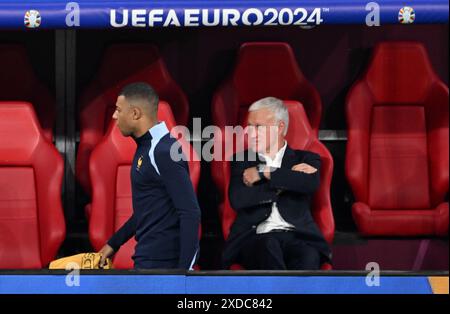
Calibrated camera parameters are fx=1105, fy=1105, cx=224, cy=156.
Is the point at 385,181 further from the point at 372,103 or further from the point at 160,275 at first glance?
the point at 160,275

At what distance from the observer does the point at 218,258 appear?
483 centimetres

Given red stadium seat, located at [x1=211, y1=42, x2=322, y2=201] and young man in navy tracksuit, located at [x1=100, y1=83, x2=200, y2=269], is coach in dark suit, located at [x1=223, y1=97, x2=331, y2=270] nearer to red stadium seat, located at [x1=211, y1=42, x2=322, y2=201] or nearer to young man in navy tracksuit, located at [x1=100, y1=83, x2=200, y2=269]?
red stadium seat, located at [x1=211, y1=42, x2=322, y2=201]

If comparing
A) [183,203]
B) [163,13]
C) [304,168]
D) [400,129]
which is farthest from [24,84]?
[400,129]

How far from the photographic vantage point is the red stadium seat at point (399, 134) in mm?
4961

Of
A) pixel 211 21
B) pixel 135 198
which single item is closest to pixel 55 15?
pixel 211 21

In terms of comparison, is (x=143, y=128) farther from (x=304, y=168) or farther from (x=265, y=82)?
(x=265, y=82)

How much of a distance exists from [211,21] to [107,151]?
0.74m

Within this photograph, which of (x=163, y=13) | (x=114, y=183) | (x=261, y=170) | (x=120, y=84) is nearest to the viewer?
(x=163, y=13)

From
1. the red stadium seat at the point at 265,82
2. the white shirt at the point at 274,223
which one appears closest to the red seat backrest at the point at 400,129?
the red stadium seat at the point at 265,82

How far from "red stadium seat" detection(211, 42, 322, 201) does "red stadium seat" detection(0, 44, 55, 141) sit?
765mm

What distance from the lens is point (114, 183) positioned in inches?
179

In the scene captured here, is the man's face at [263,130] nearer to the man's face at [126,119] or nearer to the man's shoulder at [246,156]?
the man's shoulder at [246,156]

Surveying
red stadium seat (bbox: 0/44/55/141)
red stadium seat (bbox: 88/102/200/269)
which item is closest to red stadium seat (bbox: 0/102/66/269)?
red stadium seat (bbox: 88/102/200/269)

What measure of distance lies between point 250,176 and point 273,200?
0.13 meters
